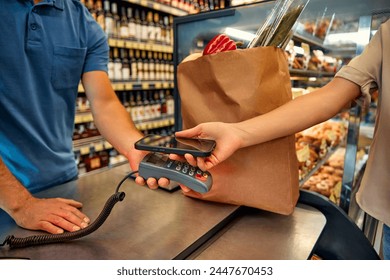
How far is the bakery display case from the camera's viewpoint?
91 centimetres

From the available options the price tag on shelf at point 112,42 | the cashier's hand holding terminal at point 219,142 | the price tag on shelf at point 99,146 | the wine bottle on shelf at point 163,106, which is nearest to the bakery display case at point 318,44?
the cashier's hand holding terminal at point 219,142

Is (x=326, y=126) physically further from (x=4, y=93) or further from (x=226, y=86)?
(x=4, y=93)

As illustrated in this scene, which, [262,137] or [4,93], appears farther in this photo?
[4,93]

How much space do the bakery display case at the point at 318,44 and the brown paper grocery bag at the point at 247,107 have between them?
126 mm

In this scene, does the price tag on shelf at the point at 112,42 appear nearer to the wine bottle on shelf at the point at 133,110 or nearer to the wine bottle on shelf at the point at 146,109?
the wine bottle on shelf at the point at 133,110

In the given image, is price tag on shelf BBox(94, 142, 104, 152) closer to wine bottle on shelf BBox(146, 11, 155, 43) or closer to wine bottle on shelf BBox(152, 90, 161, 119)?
wine bottle on shelf BBox(152, 90, 161, 119)

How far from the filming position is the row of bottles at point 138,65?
266cm

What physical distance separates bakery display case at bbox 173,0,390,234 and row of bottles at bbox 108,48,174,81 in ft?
5.13

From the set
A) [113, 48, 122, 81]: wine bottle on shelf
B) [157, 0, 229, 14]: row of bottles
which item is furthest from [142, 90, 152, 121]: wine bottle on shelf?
[157, 0, 229, 14]: row of bottles

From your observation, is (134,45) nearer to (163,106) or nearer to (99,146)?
(163,106)

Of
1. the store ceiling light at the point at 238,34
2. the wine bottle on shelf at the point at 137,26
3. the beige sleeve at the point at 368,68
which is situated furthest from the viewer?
the wine bottle on shelf at the point at 137,26

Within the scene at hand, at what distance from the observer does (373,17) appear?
854 mm
